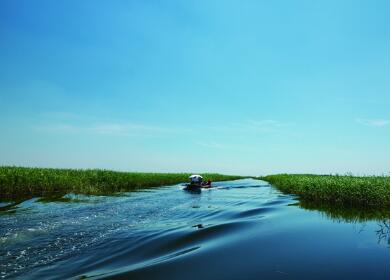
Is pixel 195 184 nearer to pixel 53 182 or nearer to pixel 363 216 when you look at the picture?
pixel 53 182

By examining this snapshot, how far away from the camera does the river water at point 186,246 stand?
700cm

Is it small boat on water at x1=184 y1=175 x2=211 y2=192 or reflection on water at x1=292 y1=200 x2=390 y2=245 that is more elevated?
small boat on water at x1=184 y1=175 x2=211 y2=192

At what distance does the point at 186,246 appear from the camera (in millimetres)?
9531

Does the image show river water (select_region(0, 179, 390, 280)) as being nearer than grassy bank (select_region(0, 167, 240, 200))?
Yes

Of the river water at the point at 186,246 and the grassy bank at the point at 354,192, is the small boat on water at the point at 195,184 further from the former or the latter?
the river water at the point at 186,246

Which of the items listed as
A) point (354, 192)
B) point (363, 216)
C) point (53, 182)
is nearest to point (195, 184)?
point (53, 182)

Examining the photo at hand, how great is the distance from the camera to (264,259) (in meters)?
7.92

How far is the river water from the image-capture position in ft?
23.0

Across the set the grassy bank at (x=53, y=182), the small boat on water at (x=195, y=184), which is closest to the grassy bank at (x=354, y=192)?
the small boat on water at (x=195, y=184)

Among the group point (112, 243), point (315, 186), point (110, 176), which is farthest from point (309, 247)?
point (110, 176)

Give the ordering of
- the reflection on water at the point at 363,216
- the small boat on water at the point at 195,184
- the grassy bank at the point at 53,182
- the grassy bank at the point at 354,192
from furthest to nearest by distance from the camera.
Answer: the small boat on water at the point at 195,184
the grassy bank at the point at 53,182
the grassy bank at the point at 354,192
the reflection on water at the point at 363,216

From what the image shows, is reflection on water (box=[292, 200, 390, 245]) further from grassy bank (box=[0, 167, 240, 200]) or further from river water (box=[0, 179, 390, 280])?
grassy bank (box=[0, 167, 240, 200])

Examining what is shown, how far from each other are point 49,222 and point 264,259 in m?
9.10

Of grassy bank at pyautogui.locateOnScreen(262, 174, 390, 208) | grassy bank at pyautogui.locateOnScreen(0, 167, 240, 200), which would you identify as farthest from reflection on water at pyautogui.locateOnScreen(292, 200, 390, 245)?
grassy bank at pyautogui.locateOnScreen(0, 167, 240, 200)
